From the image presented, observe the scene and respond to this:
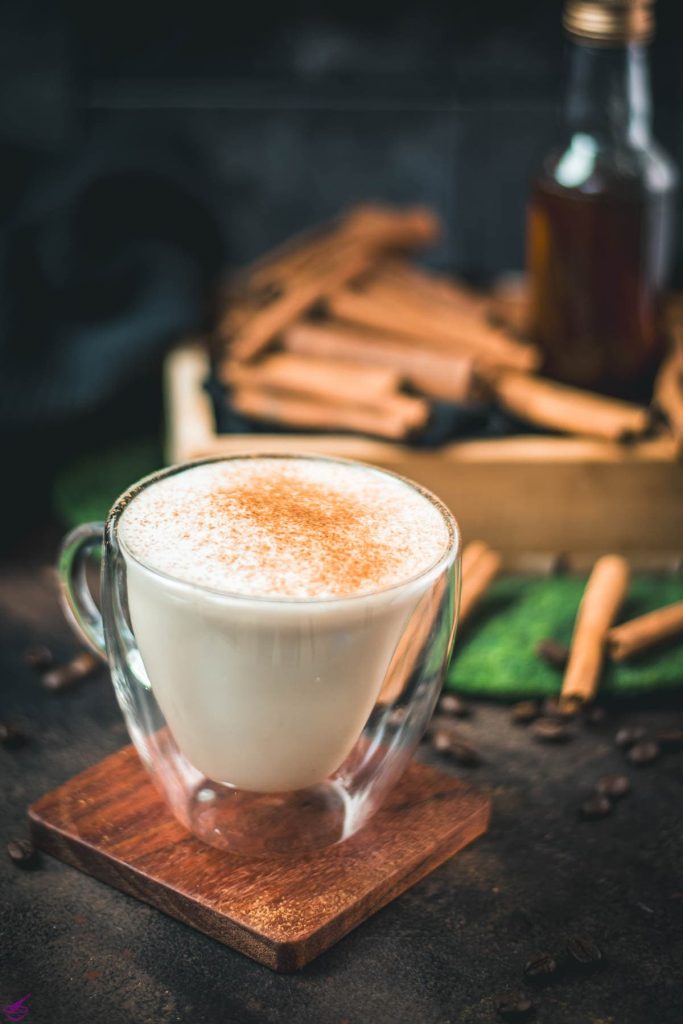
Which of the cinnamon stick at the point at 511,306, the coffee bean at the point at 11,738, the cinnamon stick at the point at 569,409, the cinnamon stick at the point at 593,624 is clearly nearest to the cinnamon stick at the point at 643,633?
the cinnamon stick at the point at 593,624

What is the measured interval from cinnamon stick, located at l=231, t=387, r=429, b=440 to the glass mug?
386mm

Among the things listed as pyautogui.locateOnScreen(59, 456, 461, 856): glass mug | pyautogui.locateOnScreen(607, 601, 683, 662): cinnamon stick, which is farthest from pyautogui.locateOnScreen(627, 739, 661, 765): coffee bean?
pyautogui.locateOnScreen(59, 456, 461, 856): glass mug

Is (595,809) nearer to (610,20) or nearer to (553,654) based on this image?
(553,654)

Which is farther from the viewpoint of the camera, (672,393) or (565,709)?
(672,393)

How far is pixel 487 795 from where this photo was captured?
3.30 feet

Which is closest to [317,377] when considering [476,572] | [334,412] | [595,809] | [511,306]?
[334,412]

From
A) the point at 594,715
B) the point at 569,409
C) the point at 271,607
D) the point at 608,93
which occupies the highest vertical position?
the point at 608,93

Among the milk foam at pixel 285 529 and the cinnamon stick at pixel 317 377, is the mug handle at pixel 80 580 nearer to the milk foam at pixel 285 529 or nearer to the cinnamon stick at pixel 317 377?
the milk foam at pixel 285 529

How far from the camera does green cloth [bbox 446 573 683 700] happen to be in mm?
1178

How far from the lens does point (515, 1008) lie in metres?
0.80

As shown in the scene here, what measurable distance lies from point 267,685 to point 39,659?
0.46m

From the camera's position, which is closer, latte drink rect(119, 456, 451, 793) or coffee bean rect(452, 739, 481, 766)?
latte drink rect(119, 456, 451, 793)

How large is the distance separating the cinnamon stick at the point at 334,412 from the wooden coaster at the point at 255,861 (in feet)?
1.48

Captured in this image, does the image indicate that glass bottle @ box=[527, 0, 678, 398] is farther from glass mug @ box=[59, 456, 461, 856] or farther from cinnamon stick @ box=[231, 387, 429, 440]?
glass mug @ box=[59, 456, 461, 856]
